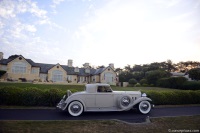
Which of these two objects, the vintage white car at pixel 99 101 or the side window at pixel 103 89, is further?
the side window at pixel 103 89

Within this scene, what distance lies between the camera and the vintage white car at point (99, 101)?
32.2 ft

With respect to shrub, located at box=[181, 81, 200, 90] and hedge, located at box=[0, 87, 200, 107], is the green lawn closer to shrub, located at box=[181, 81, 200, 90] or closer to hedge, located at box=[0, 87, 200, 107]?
hedge, located at box=[0, 87, 200, 107]

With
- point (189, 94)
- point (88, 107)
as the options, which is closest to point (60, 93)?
point (88, 107)

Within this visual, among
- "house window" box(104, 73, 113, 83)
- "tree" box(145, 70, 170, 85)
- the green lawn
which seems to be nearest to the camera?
the green lawn

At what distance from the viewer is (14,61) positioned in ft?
124

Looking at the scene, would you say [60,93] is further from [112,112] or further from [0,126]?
[0,126]

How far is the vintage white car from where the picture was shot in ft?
32.2

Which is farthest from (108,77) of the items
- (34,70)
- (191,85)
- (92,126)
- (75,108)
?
(92,126)

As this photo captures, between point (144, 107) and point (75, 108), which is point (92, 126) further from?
point (144, 107)

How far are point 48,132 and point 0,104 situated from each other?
284 inches

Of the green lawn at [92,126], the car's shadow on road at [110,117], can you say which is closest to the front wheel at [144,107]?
the car's shadow on road at [110,117]

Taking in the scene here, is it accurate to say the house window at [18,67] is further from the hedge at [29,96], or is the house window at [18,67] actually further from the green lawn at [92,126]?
the green lawn at [92,126]

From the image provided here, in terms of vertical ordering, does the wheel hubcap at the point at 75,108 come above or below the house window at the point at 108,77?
below

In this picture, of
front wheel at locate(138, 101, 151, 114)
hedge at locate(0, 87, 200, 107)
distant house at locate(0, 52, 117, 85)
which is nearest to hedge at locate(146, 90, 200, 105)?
front wheel at locate(138, 101, 151, 114)
